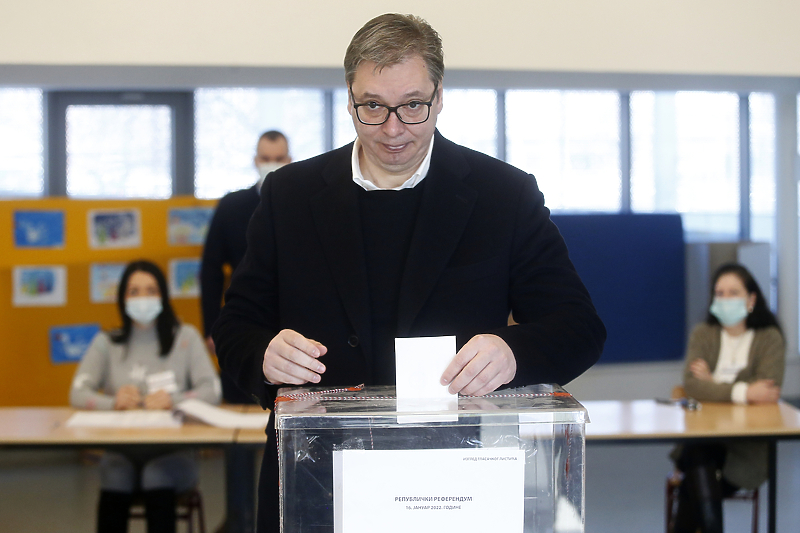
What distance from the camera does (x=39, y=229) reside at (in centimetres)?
486

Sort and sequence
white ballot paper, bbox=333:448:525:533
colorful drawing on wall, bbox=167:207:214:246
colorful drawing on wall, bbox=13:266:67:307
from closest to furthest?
white ballot paper, bbox=333:448:525:533, colorful drawing on wall, bbox=13:266:67:307, colorful drawing on wall, bbox=167:207:214:246

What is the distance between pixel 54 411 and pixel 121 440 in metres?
0.74

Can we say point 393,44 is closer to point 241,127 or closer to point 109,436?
point 109,436

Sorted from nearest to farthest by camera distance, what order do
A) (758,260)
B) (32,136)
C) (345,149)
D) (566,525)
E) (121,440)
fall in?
(566,525)
(345,149)
(121,440)
(758,260)
(32,136)

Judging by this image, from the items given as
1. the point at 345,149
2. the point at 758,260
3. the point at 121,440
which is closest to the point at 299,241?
the point at 345,149

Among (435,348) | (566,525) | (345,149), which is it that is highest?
(345,149)

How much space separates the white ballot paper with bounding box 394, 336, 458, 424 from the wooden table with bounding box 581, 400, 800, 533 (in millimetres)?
2000

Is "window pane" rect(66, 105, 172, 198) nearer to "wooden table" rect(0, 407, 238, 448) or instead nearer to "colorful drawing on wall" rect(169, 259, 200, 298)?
"colorful drawing on wall" rect(169, 259, 200, 298)

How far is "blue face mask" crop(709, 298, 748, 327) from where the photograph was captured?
377 centimetres

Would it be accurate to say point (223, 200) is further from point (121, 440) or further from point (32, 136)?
point (32, 136)

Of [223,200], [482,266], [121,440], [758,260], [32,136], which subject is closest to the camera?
[482,266]

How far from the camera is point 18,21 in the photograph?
10.7 feet

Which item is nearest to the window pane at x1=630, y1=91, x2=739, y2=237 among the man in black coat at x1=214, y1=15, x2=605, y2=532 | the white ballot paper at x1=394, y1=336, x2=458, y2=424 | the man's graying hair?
the man in black coat at x1=214, y1=15, x2=605, y2=532

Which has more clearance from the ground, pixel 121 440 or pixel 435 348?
pixel 435 348
